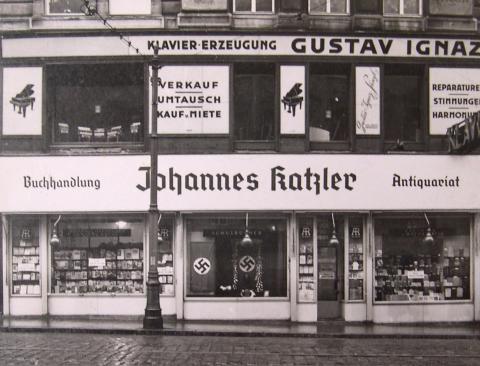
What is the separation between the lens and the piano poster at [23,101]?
21172 millimetres

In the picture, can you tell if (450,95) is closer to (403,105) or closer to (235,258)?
(403,105)

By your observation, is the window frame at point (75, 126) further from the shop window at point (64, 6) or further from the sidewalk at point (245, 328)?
the sidewalk at point (245, 328)

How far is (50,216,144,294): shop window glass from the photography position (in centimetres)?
2108

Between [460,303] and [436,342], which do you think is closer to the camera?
[436,342]

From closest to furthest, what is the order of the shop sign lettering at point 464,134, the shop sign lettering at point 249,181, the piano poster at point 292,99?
1. the shop sign lettering at point 464,134
2. the shop sign lettering at point 249,181
3. the piano poster at point 292,99

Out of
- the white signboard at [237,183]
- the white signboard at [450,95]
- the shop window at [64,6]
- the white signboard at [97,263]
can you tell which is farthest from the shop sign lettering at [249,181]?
the shop window at [64,6]

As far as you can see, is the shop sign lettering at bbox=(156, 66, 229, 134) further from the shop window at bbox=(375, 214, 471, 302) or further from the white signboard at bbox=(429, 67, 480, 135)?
the white signboard at bbox=(429, 67, 480, 135)

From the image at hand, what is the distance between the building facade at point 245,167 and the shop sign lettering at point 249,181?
0.13 feet

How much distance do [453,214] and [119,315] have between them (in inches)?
403

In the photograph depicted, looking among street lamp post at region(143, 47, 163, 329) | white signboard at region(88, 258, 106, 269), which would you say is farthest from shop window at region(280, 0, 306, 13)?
white signboard at region(88, 258, 106, 269)

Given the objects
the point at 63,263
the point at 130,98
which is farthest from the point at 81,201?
the point at 130,98

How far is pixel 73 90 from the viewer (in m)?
21.7

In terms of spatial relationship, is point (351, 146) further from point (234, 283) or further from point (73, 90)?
point (73, 90)

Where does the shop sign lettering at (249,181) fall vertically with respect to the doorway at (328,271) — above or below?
above
